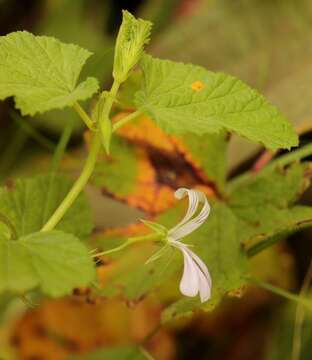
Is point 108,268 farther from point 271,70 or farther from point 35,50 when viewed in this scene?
point 271,70

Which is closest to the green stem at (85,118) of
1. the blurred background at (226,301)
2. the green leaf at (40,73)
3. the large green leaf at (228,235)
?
the green leaf at (40,73)

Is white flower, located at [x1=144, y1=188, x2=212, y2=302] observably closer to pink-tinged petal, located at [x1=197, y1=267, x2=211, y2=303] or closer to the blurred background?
pink-tinged petal, located at [x1=197, y1=267, x2=211, y2=303]

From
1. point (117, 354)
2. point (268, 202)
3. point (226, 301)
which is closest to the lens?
point (268, 202)

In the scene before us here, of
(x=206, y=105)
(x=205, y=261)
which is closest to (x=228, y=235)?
(x=205, y=261)

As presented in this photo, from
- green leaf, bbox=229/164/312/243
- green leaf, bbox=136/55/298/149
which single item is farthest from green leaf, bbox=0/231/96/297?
green leaf, bbox=229/164/312/243

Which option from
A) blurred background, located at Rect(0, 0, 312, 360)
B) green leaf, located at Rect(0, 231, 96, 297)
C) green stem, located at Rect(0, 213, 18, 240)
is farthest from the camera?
blurred background, located at Rect(0, 0, 312, 360)

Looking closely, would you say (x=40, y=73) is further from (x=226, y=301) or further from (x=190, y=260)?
(x=226, y=301)
